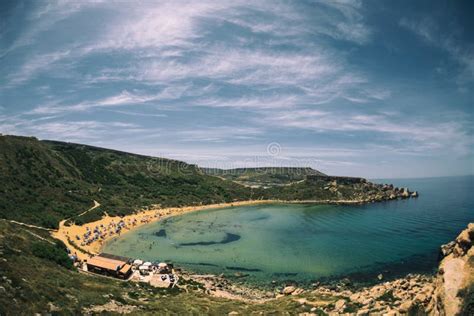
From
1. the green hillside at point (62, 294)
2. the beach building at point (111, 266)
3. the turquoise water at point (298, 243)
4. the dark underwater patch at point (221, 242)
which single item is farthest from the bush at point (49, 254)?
the dark underwater patch at point (221, 242)

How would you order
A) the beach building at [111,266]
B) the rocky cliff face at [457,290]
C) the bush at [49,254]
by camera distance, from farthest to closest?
the beach building at [111,266] < the bush at [49,254] < the rocky cliff face at [457,290]

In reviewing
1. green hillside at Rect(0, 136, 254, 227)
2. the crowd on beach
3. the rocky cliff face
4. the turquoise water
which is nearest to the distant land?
the rocky cliff face

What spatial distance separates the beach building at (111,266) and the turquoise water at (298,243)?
1175 cm

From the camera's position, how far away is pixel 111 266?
119 feet

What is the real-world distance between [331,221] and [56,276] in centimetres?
8652

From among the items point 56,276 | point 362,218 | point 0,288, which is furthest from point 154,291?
point 362,218

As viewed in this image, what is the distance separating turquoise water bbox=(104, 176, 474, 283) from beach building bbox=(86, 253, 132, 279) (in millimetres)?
11752

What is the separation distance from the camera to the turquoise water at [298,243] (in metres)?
47.3

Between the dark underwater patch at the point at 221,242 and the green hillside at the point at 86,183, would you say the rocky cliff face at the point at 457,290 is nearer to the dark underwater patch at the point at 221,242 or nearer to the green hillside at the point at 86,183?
the dark underwater patch at the point at 221,242

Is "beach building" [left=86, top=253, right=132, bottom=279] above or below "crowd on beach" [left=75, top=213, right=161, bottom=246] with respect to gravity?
above

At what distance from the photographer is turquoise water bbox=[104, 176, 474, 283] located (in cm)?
4731

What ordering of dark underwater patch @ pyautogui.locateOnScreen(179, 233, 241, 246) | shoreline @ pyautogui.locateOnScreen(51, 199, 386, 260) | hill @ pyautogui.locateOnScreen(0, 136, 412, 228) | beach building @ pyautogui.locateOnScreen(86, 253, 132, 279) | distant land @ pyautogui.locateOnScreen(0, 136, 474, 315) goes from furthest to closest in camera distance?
hill @ pyautogui.locateOnScreen(0, 136, 412, 228)
dark underwater patch @ pyautogui.locateOnScreen(179, 233, 241, 246)
shoreline @ pyautogui.locateOnScreen(51, 199, 386, 260)
beach building @ pyautogui.locateOnScreen(86, 253, 132, 279)
distant land @ pyautogui.locateOnScreen(0, 136, 474, 315)

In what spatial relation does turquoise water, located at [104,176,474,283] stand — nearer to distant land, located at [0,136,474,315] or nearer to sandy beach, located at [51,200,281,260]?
sandy beach, located at [51,200,281,260]

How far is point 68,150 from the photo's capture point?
458 ft
